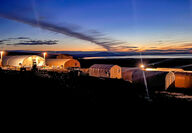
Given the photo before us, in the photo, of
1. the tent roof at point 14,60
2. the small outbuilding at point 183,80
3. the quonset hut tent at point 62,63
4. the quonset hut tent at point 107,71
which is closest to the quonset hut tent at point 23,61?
the tent roof at point 14,60

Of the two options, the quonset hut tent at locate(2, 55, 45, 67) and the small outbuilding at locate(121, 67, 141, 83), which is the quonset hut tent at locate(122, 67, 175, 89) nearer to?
the small outbuilding at locate(121, 67, 141, 83)

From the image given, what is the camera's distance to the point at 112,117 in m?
9.71

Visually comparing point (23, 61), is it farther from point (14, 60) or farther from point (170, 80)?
point (170, 80)

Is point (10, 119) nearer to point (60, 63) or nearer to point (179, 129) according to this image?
point (179, 129)

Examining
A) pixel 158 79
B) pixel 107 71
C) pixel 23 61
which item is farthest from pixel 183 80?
pixel 23 61

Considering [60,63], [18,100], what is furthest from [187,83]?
[60,63]

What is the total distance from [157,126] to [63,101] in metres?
6.90

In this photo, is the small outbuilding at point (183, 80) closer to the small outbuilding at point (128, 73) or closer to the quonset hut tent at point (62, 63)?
the small outbuilding at point (128, 73)

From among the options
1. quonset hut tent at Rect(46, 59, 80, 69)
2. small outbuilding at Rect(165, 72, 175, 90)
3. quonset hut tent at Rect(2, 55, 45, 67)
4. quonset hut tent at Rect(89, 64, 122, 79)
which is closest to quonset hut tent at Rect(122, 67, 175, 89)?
small outbuilding at Rect(165, 72, 175, 90)

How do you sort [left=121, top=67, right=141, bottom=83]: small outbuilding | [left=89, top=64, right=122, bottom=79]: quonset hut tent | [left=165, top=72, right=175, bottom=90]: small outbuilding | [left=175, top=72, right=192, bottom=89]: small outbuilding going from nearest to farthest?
[left=165, top=72, right=175, bottom=90]: small outbuilding → [left=175, top=72, right=192, bottom=89]: small outbuilding → [left=121, top=67, right=141, bottom=83]: small outbuilding → [left=89, top=64, right=122, bottom=79]: quonset hut tent

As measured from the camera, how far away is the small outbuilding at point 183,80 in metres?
25.8

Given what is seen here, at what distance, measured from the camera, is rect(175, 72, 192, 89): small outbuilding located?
1017 inches

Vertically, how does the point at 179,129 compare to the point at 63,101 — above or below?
below

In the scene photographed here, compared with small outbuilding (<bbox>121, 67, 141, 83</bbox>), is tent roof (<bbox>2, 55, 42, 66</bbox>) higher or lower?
higher
